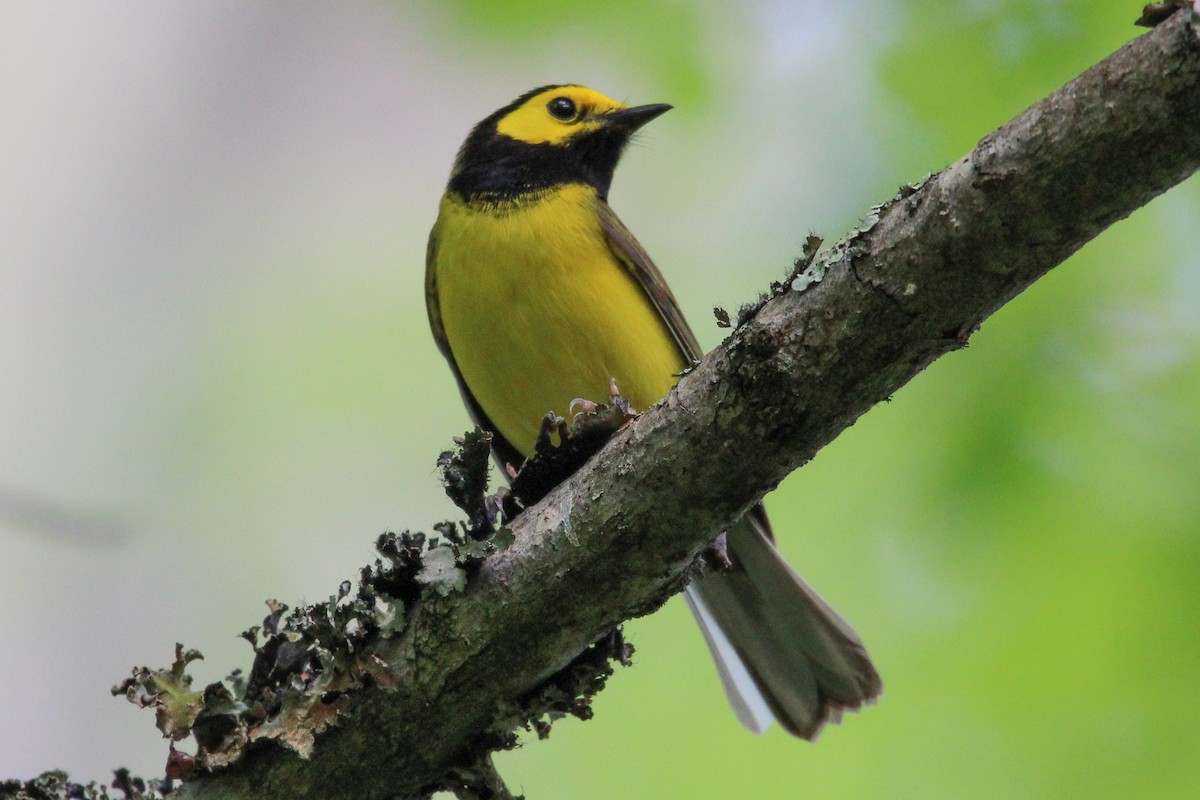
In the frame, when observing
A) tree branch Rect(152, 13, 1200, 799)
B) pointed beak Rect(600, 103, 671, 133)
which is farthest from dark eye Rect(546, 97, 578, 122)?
tree branch Rect(152, 13, 1200, 799)

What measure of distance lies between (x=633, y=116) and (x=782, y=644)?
259 centimetres

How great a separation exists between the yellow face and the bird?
737mm

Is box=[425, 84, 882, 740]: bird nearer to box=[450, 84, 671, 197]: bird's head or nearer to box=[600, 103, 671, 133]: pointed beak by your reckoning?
box=[450, 84, 671, 197]: bird's head

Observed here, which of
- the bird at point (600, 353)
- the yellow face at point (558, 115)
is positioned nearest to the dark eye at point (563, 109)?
the yellow face at point (558, 115)

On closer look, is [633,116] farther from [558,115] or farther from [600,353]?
[600,353]

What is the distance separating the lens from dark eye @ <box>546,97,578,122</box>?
5859 millimetres

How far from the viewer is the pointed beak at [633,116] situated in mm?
5570

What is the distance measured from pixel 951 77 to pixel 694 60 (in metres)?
1.34

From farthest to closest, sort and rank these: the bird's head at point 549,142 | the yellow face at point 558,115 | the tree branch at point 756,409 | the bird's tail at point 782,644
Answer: the yellow face at point 558,115 < the bird's head at point 549,142 < the bird's tail at point 782,644 < the tree branch at point 756,409

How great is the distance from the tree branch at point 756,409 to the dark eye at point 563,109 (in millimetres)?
3336

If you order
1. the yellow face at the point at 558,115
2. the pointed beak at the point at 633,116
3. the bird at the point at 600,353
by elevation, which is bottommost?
the bird at the point at 600,353

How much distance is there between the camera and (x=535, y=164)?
531cm

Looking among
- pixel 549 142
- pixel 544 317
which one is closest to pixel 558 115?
pixel 549 142

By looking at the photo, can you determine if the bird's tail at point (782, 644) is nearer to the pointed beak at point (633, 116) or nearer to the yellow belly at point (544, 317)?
the yellow belly at point (544, 317)
